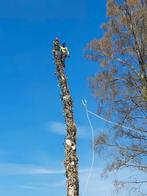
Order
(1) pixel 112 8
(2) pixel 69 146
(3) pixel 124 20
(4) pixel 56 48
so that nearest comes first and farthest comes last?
(2) pixel 69 146 → (4) pixel 56 48 → (3) pixel 124 20 → (1) pixel 112 8

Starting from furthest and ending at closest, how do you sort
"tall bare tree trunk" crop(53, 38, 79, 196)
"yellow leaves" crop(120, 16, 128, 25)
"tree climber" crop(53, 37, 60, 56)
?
"yellow leaves" crop(120, 16, 128, 25)
"tree climber" crop(53, 37, 60, 56)
"tall bare tree trunk" crop(53, 38, 79, 196)

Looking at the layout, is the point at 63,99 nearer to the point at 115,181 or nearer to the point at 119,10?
the point at 115,181

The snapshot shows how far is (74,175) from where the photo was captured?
12.1 m

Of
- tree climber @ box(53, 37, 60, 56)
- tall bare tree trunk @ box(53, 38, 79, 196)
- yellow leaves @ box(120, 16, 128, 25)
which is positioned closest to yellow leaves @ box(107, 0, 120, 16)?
yellow leaves @ box(120, 16, 128, 25)

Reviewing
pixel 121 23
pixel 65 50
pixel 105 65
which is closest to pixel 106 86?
pixel 105 65

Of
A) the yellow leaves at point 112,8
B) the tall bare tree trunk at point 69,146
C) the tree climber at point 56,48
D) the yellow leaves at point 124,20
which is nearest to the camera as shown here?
the tall bare tree trunk at point 69,146

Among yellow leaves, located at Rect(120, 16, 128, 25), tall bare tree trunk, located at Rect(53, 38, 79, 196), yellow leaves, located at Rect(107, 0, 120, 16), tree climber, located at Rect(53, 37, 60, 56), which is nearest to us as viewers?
tall bare tree trunk, located at Rect(53, 38, 79, 196)

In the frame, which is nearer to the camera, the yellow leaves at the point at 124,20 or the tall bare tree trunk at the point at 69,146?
the tall bare tree trunk at the point at 69,146

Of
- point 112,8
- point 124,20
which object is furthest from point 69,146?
point 112,8

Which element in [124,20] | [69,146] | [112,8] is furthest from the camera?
[112,8]

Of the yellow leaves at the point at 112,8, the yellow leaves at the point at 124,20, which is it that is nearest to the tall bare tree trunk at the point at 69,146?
the yellow leaves at the point at 124,20

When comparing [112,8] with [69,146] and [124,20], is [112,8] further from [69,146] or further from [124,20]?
[69,146]

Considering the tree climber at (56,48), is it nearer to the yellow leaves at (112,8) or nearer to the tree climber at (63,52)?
the tree climber at (63,52)

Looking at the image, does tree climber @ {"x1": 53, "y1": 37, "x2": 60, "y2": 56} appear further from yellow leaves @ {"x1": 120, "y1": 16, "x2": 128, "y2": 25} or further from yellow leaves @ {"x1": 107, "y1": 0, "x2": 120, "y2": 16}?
yellow leaves @ {"x1": 107, "y1": 0, "x2": 120, "y2": 16}
